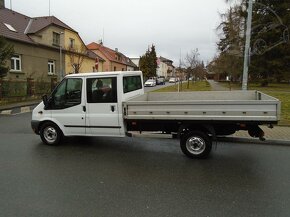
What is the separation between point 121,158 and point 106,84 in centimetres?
184

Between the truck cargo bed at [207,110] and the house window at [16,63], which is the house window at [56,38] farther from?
the truck cargo bed at [207,110]

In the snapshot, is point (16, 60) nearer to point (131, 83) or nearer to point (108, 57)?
point (131, 83)

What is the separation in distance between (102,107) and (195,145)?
8.01 feet

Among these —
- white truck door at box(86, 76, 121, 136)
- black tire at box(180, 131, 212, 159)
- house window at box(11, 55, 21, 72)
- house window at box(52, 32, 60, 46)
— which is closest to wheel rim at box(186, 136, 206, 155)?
black tire at box(180, 131, 212, 159)

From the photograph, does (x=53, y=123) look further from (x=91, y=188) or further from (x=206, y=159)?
(x=206, y=159)

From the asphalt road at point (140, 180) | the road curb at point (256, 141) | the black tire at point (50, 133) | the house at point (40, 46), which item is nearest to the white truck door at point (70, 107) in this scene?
the black tire at point (50, 133)

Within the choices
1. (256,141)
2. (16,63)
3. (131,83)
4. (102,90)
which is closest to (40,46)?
(16,63)

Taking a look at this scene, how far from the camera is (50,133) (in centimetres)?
751

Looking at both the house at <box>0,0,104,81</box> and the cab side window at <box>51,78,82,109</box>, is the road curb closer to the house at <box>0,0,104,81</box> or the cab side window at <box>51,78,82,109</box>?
the cab side window at <box>51,78,82,109</box>

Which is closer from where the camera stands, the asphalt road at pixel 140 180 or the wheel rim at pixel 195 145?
the asphalt road at pixel 140 180

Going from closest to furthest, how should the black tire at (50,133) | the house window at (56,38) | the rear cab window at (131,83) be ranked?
the rear cab window at (131,83)
the black tire at (50,133)
the house window at (56,38)

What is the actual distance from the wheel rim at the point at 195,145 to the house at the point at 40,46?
21.7 meters

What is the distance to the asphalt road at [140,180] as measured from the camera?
387cm

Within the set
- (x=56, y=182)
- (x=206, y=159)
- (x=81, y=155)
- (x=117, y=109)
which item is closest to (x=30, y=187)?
(x=56, y=182)
